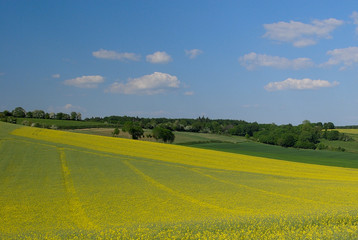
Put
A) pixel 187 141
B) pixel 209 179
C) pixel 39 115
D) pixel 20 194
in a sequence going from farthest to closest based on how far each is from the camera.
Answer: pixel 39 115, pixel 187 141, pixel 209 179, pixel 20 194

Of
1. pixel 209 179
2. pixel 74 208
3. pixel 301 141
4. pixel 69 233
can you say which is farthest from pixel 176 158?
pixel 301 141

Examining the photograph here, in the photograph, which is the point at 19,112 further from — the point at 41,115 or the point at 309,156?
the point at 309,156

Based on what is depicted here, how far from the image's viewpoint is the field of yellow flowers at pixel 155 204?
10.8 metres

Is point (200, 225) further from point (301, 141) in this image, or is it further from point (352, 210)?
point (301, 141)

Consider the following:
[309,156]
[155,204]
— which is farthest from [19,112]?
[155,204]

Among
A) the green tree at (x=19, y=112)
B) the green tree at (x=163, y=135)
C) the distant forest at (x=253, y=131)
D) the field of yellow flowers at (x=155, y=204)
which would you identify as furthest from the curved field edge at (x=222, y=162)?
the green tree at (x=19, y=112)

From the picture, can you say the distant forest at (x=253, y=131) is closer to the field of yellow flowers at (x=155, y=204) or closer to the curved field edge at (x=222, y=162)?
the curved field edge at (x=222, y=162)

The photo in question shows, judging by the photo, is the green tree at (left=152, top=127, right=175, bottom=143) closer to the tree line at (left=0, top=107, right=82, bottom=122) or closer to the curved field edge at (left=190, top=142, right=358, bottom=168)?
the curved field edge at (left=190, top=142, right=358, bottom=168)

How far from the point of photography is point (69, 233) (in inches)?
403

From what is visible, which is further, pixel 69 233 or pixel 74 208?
pixel 74 208

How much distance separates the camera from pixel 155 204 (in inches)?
571

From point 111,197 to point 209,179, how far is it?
8.39m

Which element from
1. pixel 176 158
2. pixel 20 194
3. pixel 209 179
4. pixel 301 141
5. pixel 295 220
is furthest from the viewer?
pixel 301 141

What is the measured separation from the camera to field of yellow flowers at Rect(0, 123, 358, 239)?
10.8 m
